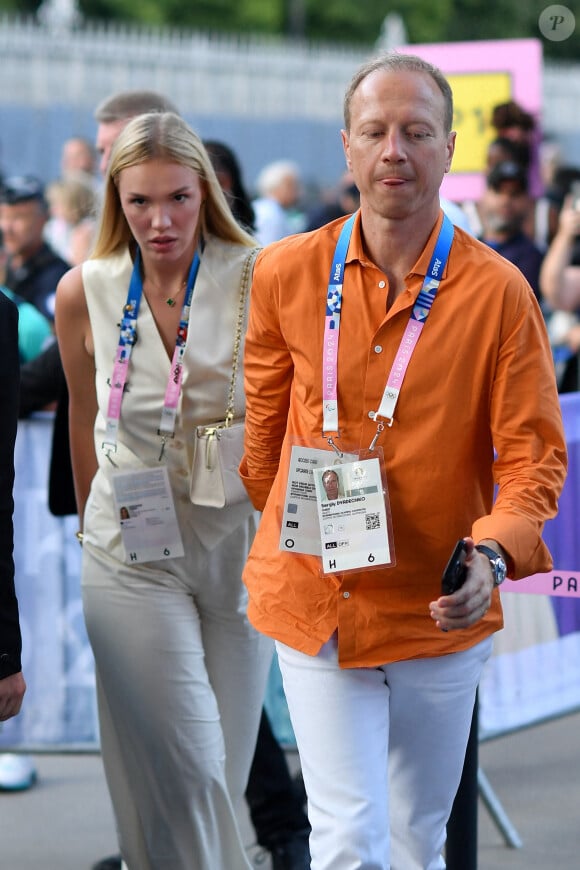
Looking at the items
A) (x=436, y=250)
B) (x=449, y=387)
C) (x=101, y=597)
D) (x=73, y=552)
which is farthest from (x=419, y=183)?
(x=73, y=552)

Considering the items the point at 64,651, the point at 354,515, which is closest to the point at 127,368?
the point at 354,515

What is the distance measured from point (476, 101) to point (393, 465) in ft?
16.3

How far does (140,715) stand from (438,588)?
1.13m

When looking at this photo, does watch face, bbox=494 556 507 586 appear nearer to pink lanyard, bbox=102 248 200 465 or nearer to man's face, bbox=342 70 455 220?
man's face, bbox=342 70 455 220

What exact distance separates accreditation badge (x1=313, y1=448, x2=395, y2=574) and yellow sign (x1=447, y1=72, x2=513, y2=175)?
15.5ft

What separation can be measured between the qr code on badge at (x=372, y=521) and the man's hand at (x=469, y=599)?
282mm

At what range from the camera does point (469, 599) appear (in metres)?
2.53

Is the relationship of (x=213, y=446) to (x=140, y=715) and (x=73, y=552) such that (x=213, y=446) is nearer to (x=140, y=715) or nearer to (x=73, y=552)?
(x=140, y=715)

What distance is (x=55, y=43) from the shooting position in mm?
19891

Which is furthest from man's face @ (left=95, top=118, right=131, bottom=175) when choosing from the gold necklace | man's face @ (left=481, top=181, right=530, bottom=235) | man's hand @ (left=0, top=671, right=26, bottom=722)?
man's face @ (left=481, top=181, right=530, bottom=235)

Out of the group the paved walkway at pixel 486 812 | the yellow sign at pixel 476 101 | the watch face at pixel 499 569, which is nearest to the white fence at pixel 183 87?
the yellow sign at pixel 476 101

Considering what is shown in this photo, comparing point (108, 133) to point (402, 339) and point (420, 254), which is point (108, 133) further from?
point (402, 339)

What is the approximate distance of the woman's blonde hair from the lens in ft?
12.1

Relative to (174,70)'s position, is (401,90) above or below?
below
